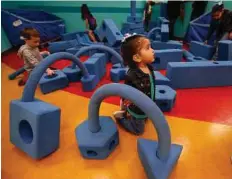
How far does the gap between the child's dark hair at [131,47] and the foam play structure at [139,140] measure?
286 millimetres

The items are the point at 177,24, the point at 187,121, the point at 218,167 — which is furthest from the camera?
the point at 177,24

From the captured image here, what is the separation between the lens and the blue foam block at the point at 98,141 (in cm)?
108

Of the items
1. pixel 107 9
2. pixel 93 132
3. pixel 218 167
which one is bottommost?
pixel 218 167

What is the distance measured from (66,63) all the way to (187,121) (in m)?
1.60

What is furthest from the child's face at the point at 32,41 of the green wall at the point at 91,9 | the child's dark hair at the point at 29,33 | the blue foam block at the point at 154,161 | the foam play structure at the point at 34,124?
the green wall at the point at 91,9

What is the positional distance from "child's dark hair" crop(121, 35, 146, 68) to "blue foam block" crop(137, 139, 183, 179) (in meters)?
0.43

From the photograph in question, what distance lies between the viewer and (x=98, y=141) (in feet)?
3.55

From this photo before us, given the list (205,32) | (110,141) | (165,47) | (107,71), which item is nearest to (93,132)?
(110,141)

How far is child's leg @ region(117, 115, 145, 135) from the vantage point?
128 centimetres

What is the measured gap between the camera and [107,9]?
3834mm

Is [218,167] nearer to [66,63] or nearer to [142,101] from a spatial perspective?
[142,101]

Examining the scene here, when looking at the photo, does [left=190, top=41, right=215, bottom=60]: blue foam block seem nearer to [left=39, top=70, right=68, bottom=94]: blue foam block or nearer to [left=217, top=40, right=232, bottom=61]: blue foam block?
[left=217, top=40, right=232, bottom=61]: blue foam block

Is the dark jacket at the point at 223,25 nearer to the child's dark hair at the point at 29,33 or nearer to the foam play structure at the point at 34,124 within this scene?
the child's dark hair at the point at 29,33

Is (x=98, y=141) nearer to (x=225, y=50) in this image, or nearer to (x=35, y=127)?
(x=35, y=127)
